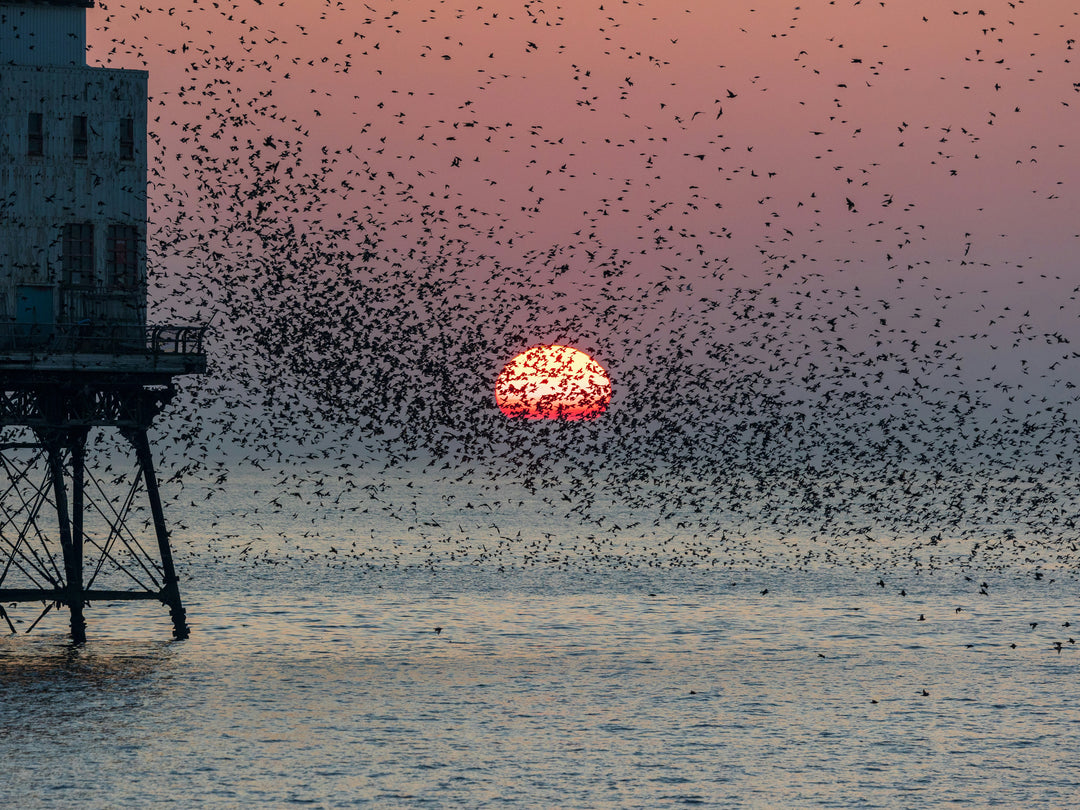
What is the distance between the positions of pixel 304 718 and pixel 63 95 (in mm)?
17428

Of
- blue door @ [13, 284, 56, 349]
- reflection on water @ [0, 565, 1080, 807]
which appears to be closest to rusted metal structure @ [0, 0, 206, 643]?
blue door @ [13, 284, 56, 349]

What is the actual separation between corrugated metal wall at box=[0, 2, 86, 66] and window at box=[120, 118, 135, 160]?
76.3 inches

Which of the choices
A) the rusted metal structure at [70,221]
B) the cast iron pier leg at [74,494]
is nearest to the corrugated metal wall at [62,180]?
the rusted metal structure at [70,221]

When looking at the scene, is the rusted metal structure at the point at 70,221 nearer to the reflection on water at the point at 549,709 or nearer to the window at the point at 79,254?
the window at the point at 79,254

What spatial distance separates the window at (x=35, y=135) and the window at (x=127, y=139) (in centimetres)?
205

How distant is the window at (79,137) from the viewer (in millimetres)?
40688

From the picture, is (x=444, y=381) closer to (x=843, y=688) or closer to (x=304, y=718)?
(x=304, y=718)

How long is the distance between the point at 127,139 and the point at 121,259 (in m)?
3.36

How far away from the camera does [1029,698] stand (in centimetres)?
4306

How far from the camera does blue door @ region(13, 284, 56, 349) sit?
39906 mm

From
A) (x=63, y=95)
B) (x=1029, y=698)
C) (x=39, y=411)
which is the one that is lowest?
(x=1029, y=698)

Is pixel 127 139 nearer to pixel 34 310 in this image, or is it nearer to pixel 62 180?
pixel 62 180

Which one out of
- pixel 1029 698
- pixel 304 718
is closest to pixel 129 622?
pixel 304 718

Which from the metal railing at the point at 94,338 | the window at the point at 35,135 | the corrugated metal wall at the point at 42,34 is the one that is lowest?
the metal railing at the point at 94,338
